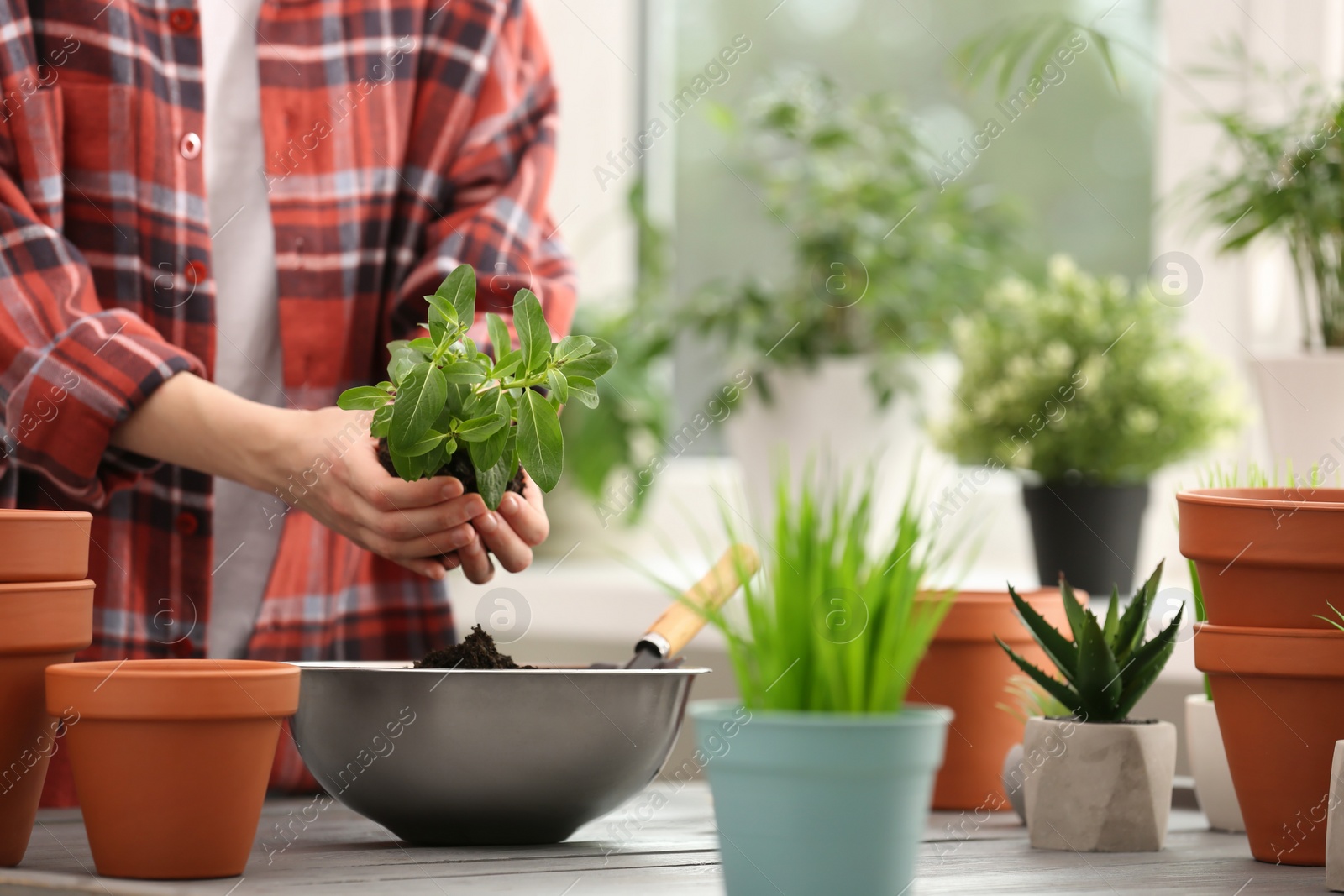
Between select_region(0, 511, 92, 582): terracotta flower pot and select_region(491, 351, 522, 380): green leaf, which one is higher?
select_region(491, 351, 522, 380): green leaf

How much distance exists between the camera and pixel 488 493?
1.01m

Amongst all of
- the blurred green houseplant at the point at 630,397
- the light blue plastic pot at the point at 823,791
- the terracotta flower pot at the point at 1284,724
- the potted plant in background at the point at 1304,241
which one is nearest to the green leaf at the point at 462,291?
the light blue plastic pot at the point at 823,791

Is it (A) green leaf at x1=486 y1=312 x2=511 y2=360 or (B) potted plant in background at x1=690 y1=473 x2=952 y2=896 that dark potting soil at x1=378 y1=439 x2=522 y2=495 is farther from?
(B) potted plant in background at x1=690 y1=473 x2=952 y2=896

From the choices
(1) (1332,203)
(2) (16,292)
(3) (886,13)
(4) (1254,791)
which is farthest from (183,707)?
(3) (886,13)

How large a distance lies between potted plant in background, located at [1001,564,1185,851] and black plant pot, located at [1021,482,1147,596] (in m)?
0.94

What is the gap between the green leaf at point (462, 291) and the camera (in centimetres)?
96

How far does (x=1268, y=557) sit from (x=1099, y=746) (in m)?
0.17

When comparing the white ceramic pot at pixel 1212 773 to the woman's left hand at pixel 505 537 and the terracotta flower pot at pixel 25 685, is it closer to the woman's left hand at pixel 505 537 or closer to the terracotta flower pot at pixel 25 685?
the woman's left hand at pixel 505 537

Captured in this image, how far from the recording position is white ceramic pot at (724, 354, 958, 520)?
228 centimetres

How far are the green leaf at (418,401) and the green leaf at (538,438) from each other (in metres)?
0.05

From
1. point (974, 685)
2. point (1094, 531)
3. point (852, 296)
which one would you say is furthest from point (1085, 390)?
point (974, 685)

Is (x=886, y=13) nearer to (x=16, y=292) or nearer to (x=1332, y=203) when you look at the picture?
(x=1332, y=203)

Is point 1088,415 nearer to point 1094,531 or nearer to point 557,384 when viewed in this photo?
point 1094,531

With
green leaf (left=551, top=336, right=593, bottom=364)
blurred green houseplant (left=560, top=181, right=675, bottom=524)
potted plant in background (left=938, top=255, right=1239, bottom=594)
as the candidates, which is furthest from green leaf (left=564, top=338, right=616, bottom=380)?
blurred green houseplant (left=560, top=181, right=675, bottom=524)
